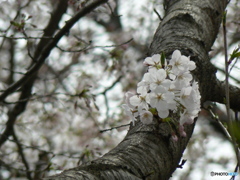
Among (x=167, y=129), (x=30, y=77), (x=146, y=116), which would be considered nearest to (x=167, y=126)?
(x=167, y=129)

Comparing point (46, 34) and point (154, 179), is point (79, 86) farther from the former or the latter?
point (154, 179)

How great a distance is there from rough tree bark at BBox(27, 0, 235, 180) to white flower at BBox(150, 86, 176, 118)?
10 cm

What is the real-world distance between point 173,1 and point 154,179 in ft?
4.58

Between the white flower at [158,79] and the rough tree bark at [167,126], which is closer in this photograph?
the rough tree bark at [167,126]

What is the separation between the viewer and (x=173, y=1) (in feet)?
7.09

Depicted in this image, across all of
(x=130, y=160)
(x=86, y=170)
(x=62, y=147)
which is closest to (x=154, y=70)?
(x=130, y=160)

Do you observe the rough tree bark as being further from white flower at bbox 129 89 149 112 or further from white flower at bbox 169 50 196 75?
white flower at bbox 169 50 196 75

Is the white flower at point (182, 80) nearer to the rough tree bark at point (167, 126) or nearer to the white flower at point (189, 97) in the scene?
the white flower at point (189, 97)

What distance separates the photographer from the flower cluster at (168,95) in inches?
45.1

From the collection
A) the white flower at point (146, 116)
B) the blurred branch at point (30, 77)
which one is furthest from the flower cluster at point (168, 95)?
the blurred branch at point (30, 77)

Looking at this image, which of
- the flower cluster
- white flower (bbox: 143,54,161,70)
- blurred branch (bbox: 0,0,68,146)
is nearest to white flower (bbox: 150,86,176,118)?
the flower cluster

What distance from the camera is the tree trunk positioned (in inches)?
39.5

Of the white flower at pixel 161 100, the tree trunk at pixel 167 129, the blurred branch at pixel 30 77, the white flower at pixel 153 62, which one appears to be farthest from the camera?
the blurred branch at pixel 30 77

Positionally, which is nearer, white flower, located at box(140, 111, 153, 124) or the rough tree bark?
the rough tree bark
